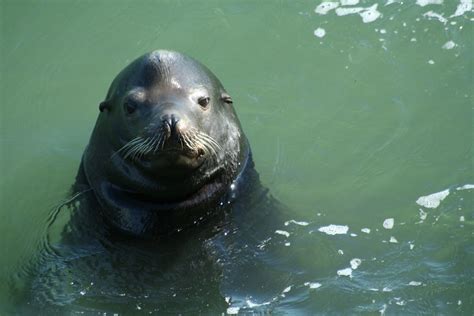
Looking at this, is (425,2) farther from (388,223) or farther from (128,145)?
(128,145)

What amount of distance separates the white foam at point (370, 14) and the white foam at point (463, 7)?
98 centimetres

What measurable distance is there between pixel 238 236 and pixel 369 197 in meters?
1.65

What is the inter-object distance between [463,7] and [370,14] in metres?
1.24

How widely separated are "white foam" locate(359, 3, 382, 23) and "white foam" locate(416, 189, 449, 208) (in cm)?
326

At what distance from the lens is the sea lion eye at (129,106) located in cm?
736

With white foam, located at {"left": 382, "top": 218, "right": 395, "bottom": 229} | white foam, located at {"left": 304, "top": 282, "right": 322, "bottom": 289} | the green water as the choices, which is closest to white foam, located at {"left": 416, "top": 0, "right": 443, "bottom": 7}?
the green water

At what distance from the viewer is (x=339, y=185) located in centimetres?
884

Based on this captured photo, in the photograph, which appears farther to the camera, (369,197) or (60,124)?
(60,124)

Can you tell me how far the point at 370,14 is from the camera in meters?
11.1

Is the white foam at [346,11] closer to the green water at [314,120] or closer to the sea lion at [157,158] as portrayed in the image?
the green water at [314,120]

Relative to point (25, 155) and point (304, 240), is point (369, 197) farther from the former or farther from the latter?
point (25, 155)

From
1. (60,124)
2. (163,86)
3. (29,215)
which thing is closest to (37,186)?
(29,215)

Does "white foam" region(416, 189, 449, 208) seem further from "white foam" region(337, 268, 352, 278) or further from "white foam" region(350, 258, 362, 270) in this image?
"white foam" region(337, 268, 352, 278)

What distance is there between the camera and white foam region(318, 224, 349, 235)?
8.13 m
